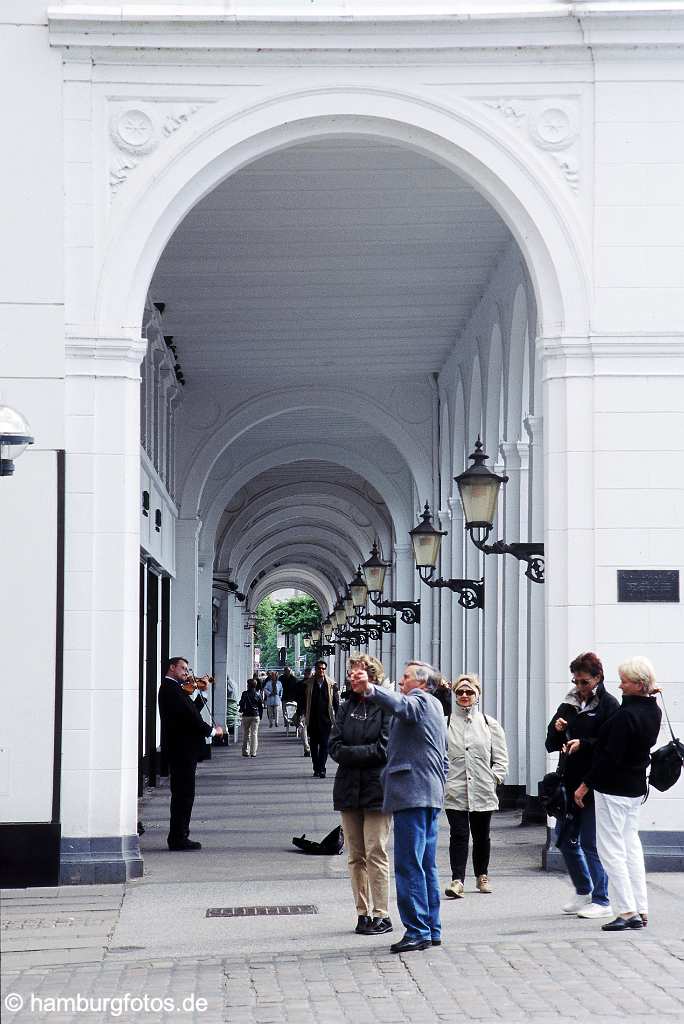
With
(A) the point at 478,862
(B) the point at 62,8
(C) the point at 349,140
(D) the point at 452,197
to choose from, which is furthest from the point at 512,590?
(B) the point at 62,8

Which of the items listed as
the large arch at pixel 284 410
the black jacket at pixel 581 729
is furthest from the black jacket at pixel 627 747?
the large arch at pixel 284 410

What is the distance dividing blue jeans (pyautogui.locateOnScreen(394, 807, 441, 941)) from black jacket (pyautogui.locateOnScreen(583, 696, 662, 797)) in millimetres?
1085

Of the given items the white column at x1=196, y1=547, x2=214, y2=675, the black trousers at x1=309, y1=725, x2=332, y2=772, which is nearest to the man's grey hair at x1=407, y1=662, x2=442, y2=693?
the black trousers at x1=309, y1=725, x2=332, y2=772

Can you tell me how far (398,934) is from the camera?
862cm

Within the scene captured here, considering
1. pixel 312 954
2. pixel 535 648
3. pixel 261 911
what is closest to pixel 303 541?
pixel 535 648

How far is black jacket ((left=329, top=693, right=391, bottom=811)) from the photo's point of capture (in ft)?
28.4

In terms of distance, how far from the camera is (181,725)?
12.8 m

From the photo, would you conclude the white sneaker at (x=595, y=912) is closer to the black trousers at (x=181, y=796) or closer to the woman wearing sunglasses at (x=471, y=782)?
the woman wearing sunglasses at (x=471, y=782)

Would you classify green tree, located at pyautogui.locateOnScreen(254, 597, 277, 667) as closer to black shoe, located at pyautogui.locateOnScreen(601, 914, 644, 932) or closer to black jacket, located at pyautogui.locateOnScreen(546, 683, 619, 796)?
black jacket, located at pyautogui.locateOnScreen(546, 683, 619, 796)

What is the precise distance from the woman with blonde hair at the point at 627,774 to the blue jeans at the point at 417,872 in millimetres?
1052

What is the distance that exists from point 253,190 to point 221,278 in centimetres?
327

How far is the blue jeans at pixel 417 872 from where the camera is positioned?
809 cm

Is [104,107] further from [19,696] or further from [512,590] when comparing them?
[512,590]

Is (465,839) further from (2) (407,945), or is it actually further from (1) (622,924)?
(2) (407,945)
